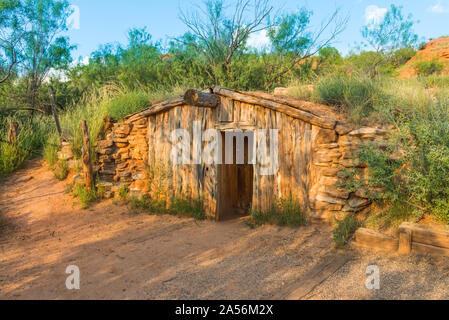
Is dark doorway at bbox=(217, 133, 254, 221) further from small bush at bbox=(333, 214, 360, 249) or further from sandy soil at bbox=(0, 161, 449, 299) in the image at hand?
small bush at bbox=(333, 214, 360, 249)

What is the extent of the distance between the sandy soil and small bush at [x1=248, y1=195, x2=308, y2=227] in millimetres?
187

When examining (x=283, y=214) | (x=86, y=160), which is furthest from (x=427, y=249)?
(x=86, y=160)

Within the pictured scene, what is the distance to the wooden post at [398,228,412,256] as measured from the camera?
14.5 ft

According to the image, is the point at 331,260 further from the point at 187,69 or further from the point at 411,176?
the point at 187,69

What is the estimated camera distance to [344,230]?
5047mm

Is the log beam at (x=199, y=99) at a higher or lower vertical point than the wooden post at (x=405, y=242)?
higher

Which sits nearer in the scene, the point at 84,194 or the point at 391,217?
the point at 391,217

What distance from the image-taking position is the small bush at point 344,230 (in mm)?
4899

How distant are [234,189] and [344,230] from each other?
3402 millimetres

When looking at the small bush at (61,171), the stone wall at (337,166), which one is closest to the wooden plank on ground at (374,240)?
the stone wall at (337,166)

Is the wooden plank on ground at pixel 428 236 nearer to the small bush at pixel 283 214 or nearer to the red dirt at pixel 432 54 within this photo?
the small bush at pixel 283 214

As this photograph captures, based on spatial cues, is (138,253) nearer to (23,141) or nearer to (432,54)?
(23,141)

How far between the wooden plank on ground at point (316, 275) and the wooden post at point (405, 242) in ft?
2.17
